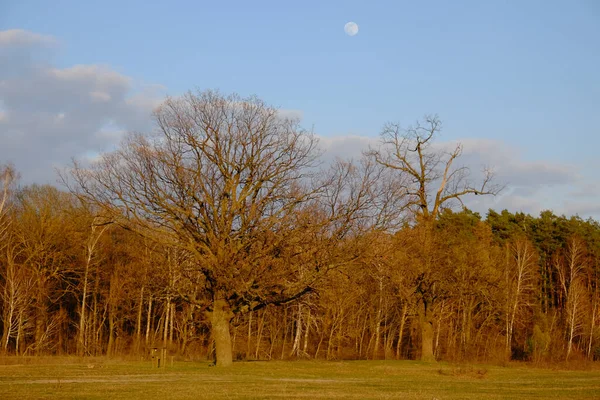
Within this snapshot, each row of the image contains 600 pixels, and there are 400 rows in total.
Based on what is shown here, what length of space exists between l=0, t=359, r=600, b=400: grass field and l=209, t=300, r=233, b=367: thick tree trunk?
4.33 ft

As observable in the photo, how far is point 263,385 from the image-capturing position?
2255 cm

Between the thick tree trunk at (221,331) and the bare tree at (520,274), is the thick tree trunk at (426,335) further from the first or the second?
the bare tree at (520,274)

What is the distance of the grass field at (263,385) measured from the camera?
19.0 metres

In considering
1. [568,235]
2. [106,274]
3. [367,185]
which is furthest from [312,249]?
[568,235]

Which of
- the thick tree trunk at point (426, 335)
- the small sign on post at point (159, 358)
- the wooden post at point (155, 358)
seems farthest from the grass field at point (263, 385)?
the thick tree trunk at point (426, 335)

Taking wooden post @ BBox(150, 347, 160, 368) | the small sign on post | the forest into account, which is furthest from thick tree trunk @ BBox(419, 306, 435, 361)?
the small sign on post

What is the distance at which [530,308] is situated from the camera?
67.1m

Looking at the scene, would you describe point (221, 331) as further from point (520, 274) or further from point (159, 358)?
point (520, 274)

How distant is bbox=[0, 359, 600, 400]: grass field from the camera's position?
19.0 metres

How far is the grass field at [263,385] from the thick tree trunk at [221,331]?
4.33 feet

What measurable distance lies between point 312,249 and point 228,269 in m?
4.63

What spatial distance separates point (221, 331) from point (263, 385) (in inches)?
459

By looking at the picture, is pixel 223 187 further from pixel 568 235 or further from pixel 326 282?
pixel 568 235

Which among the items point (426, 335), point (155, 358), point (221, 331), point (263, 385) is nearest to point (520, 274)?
point (426, 335)
